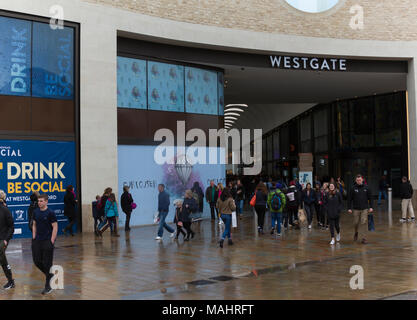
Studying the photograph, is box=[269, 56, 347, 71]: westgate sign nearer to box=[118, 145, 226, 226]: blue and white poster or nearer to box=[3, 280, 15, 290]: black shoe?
box=[118, 145, 226, 226]: blue and white poster

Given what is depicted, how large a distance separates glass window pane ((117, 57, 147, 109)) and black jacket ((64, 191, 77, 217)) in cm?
450

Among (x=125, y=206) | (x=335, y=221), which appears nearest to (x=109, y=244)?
(x=125, y=206)

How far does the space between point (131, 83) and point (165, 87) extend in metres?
1.71

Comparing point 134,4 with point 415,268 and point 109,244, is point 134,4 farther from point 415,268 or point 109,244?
point 415,268

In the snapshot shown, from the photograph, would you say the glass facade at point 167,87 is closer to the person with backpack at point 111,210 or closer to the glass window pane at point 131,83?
the glass window pane at point 131,83

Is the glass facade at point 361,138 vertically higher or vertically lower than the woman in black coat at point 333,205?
higher

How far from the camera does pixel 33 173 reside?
55.0 ft

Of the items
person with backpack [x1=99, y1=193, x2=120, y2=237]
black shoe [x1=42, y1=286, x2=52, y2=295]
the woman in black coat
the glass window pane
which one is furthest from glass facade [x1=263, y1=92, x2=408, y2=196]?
black shoe [x1=42, y1=286, x2=52, y2=295]

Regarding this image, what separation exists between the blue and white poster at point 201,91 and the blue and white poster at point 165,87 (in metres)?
0.41

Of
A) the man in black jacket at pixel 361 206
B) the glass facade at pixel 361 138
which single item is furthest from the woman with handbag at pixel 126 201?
the glass facade at pixel 361 138

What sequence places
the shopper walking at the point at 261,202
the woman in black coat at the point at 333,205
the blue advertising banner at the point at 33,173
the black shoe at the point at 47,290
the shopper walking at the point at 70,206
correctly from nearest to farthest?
the black shoe at the point at 47,290, the woman in black coat at the point at 333,205, the blue advertising banner at the point at 33,173, the shopper walking at the point at 261,202, the shopper walking at the point at 70,206

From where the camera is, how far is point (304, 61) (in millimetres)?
25203

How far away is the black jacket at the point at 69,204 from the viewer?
16.7 metres
